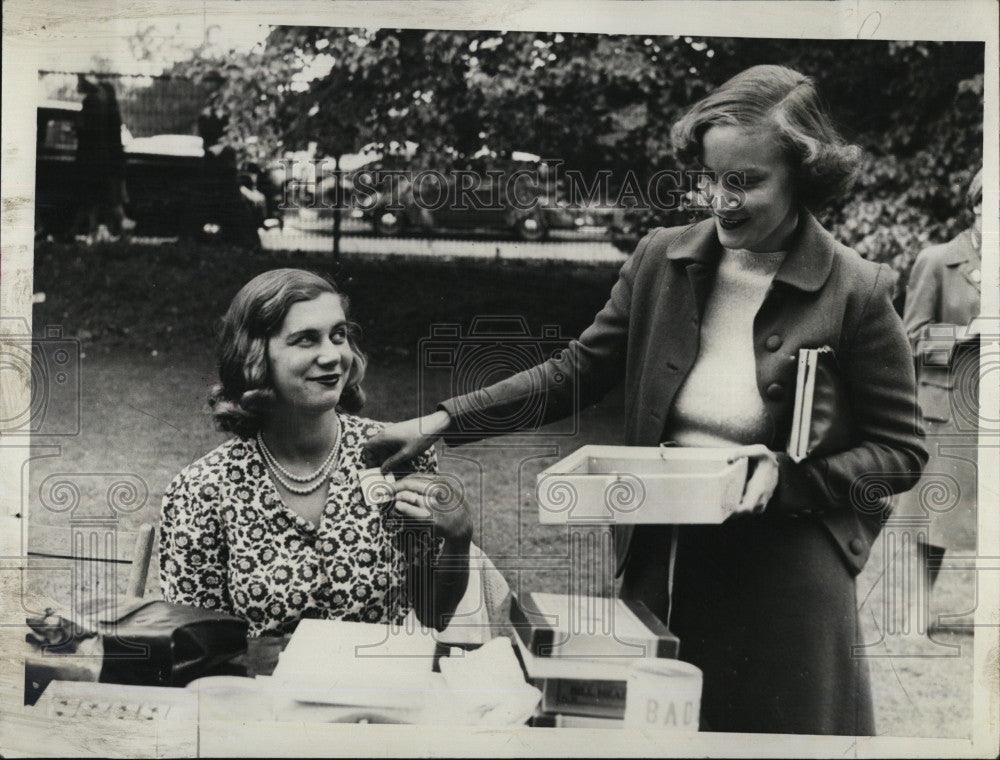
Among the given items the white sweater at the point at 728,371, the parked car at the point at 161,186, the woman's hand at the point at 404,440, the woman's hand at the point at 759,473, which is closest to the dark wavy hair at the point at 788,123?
the white sweater at the point at 728,371

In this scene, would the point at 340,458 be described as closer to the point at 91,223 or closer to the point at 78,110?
the point at 91,223

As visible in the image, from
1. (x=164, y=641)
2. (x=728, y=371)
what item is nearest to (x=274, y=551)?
(x=164, y=641)

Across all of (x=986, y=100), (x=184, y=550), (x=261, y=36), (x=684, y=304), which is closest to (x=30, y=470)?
(x=184, y=550)

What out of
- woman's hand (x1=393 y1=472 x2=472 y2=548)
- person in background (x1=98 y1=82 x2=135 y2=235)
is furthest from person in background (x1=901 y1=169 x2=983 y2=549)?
person in background (x1=98 y1=82 x2=135 y2=235)

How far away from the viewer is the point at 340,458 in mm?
4113

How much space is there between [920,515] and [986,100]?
5.02 ft

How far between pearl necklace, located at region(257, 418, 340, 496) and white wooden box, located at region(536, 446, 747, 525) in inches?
28.6

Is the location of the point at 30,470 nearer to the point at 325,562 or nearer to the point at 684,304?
the point at 325,562

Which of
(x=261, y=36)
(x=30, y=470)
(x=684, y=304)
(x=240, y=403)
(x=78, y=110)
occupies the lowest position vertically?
(x=30, y=470)

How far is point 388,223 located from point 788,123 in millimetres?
1431

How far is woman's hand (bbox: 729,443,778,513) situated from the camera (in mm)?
3945

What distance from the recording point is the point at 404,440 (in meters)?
4.16

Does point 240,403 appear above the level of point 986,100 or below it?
below

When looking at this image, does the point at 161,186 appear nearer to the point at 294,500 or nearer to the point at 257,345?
the point at 257,345
